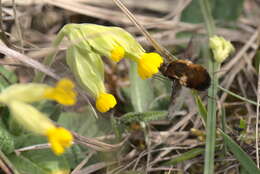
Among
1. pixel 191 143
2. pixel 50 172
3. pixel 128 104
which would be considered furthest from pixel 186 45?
pixel 50 172

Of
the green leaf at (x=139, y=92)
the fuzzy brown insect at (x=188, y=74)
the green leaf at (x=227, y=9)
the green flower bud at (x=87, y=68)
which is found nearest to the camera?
the fuzzy brown insect at (x=188, y=74)

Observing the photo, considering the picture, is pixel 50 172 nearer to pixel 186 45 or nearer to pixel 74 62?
pixel 74 62

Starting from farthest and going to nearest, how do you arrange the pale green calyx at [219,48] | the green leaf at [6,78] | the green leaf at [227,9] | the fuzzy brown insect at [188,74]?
the green leaf at [227,9] < the pale green calyx at [219,48] < the green leaf at [6,78] < the fuzzy brown insect at [188,74]

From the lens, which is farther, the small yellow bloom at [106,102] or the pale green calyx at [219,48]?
the pale green calyx at [219,48]

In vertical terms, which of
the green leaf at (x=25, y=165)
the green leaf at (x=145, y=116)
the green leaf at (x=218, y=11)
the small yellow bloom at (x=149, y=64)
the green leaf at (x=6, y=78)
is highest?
the green leaf at (x=218, y=11)

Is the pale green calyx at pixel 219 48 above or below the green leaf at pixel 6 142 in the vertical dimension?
above

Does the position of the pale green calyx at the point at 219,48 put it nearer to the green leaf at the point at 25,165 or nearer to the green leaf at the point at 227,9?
the green leaf at the point at 227,9

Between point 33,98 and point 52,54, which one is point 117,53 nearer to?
point 52,54

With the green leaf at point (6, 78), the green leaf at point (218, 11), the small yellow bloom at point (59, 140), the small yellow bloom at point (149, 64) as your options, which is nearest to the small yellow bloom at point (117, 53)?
the small yellow bloom at point (149, 64)
